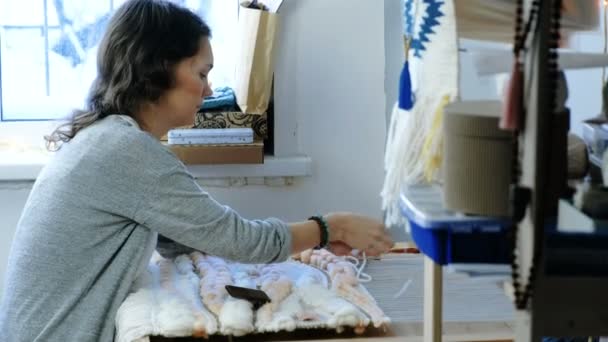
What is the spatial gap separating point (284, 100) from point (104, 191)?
0.90 meters

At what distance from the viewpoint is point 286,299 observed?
1830 millimetres

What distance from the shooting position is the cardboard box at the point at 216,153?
252 cm

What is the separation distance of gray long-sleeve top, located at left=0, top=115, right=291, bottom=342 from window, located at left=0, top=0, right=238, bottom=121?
920 millimetres

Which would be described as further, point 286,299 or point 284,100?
point 284,100

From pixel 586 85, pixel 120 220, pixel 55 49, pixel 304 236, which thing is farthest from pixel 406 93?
pixel 55 49

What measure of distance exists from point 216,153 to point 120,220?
722 millimetres

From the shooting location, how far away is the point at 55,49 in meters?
2.77

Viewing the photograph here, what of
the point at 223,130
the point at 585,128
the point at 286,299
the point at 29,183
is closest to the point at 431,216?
the point at 585,128

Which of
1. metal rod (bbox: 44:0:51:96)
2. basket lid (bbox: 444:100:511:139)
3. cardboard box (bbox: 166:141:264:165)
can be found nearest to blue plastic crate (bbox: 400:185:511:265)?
basket lid (bbox: 444:100:511:139)

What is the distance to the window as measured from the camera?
8.96 feet

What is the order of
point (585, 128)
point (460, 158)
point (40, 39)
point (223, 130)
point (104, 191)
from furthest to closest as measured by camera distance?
point (40, 39)
point (223, 130)
point (104, 191)
point (585, 128)
point (460, 158)

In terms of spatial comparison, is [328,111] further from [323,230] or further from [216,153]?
[323,230]

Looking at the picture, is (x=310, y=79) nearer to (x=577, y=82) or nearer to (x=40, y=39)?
(x=40, y=39)

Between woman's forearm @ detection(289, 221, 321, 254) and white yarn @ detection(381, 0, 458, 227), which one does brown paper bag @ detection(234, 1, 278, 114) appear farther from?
white yarn @ detection(381, 0, 458, 227)
